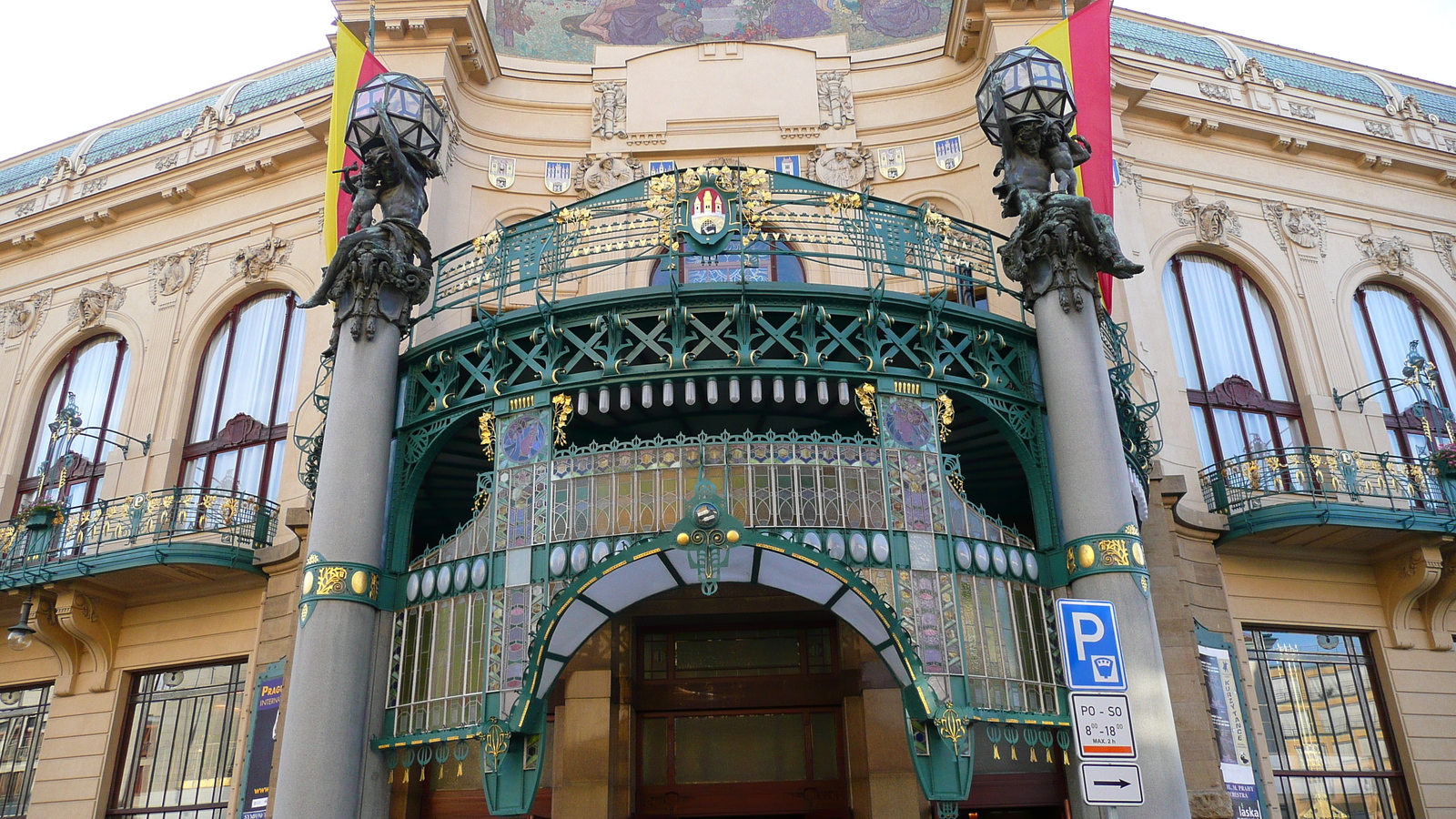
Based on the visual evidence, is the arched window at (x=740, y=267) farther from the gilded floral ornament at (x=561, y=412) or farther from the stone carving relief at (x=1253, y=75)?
the stone carving relief at (x=1253, y=75)

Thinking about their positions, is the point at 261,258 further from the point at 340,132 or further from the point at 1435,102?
the point at 1435,102

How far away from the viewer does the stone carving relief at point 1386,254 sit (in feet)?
68.6

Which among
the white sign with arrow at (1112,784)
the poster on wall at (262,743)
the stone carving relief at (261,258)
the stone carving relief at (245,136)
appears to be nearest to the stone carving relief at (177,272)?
the stone carving relief at (261,258)

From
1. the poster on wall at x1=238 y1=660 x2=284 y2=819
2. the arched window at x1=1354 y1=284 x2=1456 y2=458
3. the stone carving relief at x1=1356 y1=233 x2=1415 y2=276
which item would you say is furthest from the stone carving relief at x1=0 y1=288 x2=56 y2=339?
the stone carving relief at x1=1356 y1=233 x2=1415 y2=276

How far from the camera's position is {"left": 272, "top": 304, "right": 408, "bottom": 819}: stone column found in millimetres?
11688

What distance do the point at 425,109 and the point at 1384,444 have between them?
16.8 meters

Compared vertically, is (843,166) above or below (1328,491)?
above

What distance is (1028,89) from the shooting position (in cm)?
1393

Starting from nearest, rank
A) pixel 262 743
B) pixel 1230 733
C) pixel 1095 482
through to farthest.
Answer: pixel 1095 482 < pixel 1230 733 < pixel 262 743

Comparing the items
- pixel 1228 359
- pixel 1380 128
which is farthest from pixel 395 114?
pixel 1380 128

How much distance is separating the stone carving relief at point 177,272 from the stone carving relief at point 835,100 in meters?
12.4

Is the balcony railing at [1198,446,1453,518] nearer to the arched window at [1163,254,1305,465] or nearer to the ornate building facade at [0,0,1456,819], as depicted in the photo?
the ornate building facade at [0,0,1456,819]

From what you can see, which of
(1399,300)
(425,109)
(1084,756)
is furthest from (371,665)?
(1399,300)

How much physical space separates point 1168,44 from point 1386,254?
5.97 m
